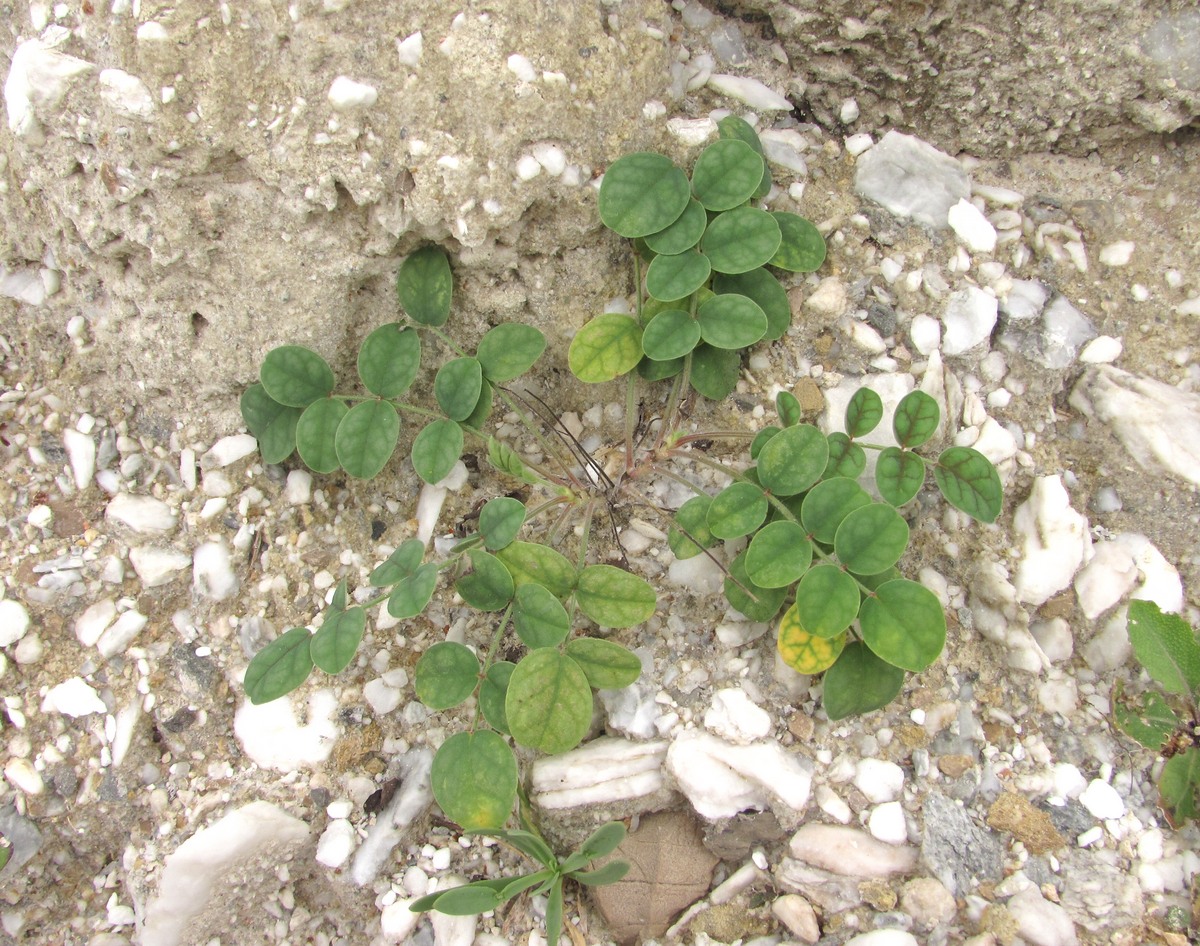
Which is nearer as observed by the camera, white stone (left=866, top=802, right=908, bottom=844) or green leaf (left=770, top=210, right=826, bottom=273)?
white stone (left=866, top=802, right=908, bottom=844)

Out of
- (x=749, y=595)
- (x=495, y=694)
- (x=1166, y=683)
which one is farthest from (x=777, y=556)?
(x=1166, y=683)

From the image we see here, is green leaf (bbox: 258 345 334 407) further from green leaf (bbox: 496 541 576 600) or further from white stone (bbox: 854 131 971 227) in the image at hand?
white stone (bbox: 854 131 971 227)

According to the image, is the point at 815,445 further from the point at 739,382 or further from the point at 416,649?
the point at 416,649

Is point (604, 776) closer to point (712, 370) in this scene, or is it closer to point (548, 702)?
point (548, 702)

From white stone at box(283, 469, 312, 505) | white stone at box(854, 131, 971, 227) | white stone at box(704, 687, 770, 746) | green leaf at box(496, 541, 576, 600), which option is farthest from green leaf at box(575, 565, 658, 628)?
white stone at box(854, 131, 971, 227)

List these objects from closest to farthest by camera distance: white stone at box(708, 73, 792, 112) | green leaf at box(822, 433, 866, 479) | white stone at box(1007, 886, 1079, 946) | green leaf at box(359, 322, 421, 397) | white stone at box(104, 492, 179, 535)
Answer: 1. white stone at box(1007, 886, 1079, 946)
2. green leaf at box(822, 433, 866, 479)
3. green leaf at box(359, 322, 421, 397)
4. white stone at box(104, 492, 179, 535)
5. white stone at box(708, 73, 792, 112)
